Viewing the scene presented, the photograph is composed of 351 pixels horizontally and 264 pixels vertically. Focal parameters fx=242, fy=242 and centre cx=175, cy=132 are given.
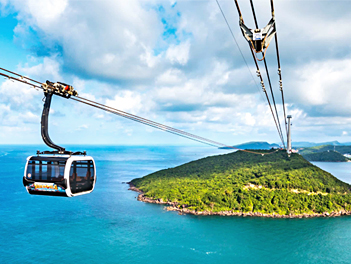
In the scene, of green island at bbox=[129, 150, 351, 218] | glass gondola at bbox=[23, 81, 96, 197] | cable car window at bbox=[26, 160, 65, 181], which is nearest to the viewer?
glass gondola at bbox=[23, 81, 96, 197]

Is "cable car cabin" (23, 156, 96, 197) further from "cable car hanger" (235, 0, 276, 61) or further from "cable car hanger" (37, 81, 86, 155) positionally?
"cable car hanger" (235, 0, 276, 61)

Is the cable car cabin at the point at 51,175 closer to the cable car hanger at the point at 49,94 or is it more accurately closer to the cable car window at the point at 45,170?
the cable car window at the point at 45,170

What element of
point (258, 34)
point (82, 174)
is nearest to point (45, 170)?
point (82, 174)

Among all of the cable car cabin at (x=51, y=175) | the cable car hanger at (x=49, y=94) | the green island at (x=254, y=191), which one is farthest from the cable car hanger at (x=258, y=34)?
the green island at (x=254, y=191)

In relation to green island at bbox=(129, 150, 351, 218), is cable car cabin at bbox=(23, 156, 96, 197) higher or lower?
higher

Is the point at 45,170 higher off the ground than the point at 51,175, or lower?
higher

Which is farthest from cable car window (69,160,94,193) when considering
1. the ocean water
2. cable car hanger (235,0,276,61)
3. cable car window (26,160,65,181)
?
the ocean water

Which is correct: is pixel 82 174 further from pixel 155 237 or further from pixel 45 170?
pixel 155 237

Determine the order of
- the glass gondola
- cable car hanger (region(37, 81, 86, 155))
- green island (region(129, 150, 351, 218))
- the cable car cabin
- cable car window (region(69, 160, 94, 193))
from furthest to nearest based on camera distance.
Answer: green island (region(129, 150, 351, 218)) < cable car window (region(69, 160, 94, 193)) < the cable car cabin < the glass gondola < cable car hanger (region(37, 81, 86, 155))
